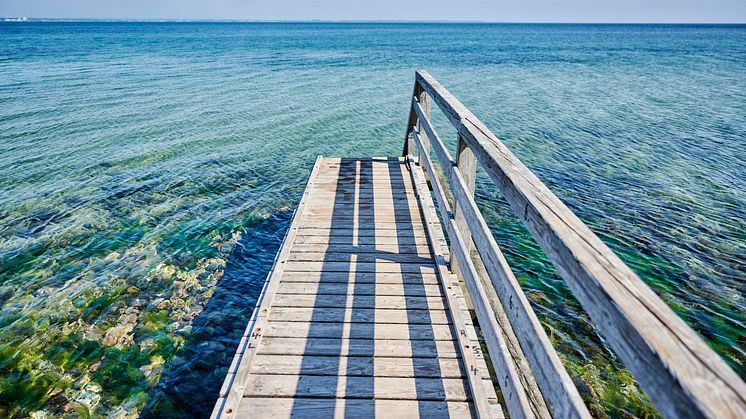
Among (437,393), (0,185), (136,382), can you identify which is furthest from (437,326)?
(0,185)

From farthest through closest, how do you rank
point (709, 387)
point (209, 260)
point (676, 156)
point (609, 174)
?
point (676, 156) < point (609, 174) < point (209, 260) < point (709, 387)

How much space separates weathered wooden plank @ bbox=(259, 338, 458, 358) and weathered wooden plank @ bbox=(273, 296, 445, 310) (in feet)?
1.67

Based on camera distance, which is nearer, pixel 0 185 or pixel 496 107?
pixel 0 185

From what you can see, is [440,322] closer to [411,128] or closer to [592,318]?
[592,318]

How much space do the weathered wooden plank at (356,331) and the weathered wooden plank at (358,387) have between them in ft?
1.61

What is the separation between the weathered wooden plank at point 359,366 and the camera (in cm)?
337

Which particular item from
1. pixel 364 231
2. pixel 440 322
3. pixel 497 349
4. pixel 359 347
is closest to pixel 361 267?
pixel 364 231

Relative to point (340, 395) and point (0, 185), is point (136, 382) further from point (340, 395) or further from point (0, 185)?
point (0, 185)

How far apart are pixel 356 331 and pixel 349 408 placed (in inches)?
33.6

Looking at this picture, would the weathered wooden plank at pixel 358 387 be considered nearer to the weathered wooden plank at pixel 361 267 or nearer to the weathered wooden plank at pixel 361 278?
the weathered wooden plank at pixel 361 278

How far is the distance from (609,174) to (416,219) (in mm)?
8303

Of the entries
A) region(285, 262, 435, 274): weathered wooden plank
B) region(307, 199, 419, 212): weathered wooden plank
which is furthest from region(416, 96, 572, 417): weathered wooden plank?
region(307, 199, 419, 212): weathered wooden plank

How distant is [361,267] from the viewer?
16.3ft

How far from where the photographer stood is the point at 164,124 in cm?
1661
